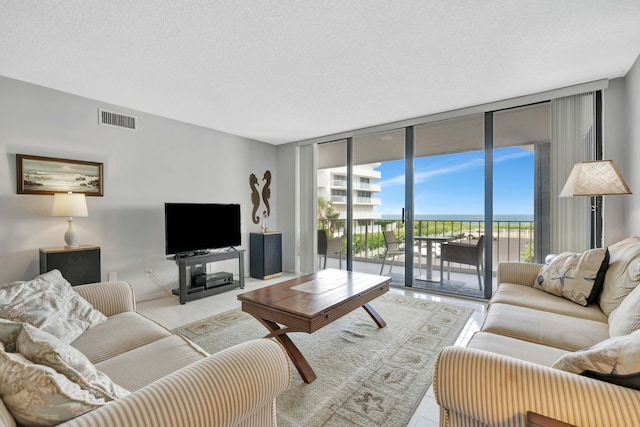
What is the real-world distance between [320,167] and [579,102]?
3476 mm

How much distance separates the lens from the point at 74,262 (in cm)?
282

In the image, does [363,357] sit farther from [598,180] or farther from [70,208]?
[70,208]

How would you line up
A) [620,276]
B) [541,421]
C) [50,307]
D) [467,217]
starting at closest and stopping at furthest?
[541,421]
[50,307]
[620,276]
[467,217]

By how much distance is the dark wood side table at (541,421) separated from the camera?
2.70 ft

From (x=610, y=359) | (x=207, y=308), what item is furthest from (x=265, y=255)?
(x=610, y=359)

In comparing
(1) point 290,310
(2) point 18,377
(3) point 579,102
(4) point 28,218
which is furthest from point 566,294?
(4) point 28,218

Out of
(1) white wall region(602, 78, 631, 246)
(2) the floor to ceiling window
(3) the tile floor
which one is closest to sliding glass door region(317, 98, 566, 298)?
(2) the floor to ceiling window

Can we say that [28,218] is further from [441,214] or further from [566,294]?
[441,214]

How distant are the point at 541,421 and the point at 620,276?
1.47m

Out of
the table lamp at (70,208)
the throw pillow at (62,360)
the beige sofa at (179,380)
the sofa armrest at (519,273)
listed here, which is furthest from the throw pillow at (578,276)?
the table lamp at (70,208)

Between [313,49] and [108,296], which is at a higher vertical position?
[313,49]

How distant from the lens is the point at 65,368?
2.86 ft

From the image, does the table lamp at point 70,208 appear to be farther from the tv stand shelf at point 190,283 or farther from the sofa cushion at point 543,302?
the sofa cushion at point 543,302

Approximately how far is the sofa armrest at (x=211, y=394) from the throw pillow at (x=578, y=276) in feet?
6.71
